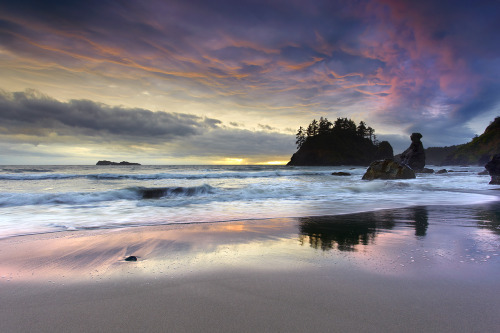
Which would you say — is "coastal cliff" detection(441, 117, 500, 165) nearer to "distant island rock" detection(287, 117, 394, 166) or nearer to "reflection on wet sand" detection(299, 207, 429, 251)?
"distant island rock" detection(287, 117, 394, 166)

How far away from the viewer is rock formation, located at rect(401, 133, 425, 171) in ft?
109

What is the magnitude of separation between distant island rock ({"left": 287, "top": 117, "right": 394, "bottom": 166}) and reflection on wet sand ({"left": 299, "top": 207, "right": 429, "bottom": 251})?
257 ft

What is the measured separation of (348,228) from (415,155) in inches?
1427

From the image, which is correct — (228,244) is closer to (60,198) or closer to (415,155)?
(60,198)

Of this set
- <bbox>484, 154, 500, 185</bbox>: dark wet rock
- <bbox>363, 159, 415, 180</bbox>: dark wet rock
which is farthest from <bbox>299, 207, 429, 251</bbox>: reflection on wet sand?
<bbox>363, 159, 415, 180</bbox>: dark wet rock

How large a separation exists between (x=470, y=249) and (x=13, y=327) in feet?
13.9

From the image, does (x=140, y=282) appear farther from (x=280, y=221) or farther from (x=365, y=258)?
(x=280, y=221)

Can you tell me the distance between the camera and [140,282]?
2.11 meters

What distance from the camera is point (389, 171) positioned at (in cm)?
1727

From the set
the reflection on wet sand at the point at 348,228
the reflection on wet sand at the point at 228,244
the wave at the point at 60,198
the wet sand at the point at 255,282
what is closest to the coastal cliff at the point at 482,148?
the reflection on wet sand at the point at 348,228

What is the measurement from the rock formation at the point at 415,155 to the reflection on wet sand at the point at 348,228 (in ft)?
110

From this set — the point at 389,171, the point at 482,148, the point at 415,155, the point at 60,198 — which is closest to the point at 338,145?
the point at 482,148

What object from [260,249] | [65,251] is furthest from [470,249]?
[65,251]

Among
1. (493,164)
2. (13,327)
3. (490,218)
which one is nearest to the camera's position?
(13,327)
